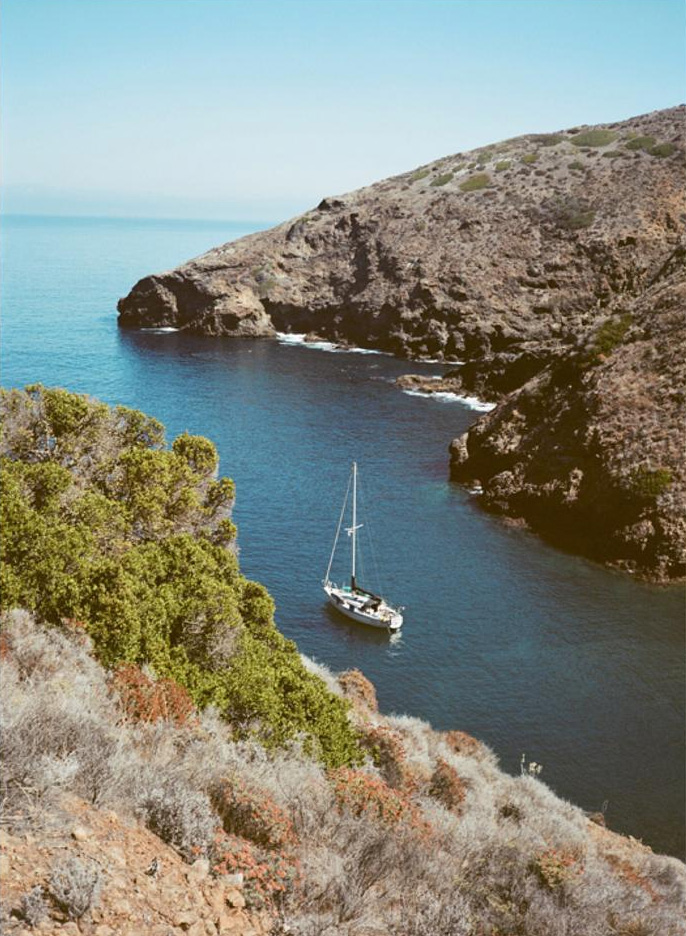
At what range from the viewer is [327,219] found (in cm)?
17725

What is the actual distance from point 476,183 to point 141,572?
552 feet

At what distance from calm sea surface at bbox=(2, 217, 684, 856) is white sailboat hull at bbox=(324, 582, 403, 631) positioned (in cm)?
84

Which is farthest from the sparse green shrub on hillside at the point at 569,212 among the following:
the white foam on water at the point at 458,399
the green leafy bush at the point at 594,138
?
the white foam on water at the point at 458,399

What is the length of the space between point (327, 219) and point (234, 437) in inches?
4025

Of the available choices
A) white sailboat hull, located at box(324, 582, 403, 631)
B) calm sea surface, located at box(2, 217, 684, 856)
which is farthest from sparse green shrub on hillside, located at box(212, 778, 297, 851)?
white sailboat hull, located at box(324, 582, 403, 631)

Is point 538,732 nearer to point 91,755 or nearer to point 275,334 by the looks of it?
point 91,755

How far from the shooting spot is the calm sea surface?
40969 mm

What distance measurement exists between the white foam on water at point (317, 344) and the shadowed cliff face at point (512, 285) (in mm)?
2417

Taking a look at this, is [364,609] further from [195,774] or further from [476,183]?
[476,183]

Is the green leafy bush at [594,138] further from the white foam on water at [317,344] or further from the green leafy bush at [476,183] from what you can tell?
the white foam on water at [317,344]

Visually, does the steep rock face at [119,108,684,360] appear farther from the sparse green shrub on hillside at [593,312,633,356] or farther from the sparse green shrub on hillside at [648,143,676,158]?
the sparse green shrub on hillside at [593,312,633,356]

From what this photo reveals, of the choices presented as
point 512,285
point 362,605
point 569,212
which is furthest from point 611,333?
point 569,212

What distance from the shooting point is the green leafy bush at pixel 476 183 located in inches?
6708

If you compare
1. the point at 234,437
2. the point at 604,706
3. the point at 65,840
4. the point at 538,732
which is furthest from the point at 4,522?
the point at 234,437
